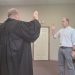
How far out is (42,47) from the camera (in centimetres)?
995

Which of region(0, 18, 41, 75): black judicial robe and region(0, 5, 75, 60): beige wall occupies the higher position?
region(0, 5, 75, 60): beige wall

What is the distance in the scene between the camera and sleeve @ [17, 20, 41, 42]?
2.64 meters

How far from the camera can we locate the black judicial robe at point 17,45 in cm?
265

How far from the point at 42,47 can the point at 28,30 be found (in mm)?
7344

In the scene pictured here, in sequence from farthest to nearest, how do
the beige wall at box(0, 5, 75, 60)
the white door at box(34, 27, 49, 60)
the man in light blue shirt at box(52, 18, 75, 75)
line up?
the white door at box(34, 27, 49, 60)
the beige wall at box(0, 5, 75, 60)
the man in light blue shirt at box(52, 18, 75, 75)

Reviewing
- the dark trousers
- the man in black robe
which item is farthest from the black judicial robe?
the dark trousers

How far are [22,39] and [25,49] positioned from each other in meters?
0.13

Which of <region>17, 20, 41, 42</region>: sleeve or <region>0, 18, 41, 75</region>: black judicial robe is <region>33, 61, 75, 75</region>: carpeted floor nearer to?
<region>0, 18, 41, 75</region>: black judicial robe

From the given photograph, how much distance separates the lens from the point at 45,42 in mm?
9930

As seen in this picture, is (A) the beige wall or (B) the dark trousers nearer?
(B) the dark trousers

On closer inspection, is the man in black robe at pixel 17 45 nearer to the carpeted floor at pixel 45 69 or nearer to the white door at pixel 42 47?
the carpeted floor at pixel 45 69

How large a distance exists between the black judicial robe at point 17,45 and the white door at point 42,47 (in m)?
7.20

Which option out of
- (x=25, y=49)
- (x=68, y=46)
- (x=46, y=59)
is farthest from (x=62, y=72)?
(x=46, y=59)

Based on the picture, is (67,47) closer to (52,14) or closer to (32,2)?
(32,2)
